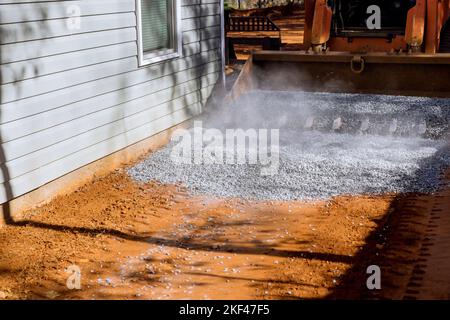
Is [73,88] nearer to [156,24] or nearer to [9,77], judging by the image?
[9,77]

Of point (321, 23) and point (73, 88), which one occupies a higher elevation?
point (321, 23)

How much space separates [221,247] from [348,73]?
5157 mm

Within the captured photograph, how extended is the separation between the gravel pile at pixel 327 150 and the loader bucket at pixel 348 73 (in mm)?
508

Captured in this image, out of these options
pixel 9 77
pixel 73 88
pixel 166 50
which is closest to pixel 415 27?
pixel 166 50

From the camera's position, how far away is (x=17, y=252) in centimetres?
639

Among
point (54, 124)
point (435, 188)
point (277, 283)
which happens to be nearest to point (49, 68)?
point (54, 124)

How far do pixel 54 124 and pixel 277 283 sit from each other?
3586 mm

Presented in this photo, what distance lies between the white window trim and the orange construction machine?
A: 1144 millimetres

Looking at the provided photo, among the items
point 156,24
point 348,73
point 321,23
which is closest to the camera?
point 156,24

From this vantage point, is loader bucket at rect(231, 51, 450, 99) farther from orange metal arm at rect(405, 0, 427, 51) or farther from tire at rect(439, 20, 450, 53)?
tire at rect(439, 20, 450, 53)

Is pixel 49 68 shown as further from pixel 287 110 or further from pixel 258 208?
pixel 287 110

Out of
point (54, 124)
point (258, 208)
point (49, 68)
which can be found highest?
point (49, 68)

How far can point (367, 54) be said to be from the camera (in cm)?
1043

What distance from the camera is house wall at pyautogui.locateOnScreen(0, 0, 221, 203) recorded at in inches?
278
